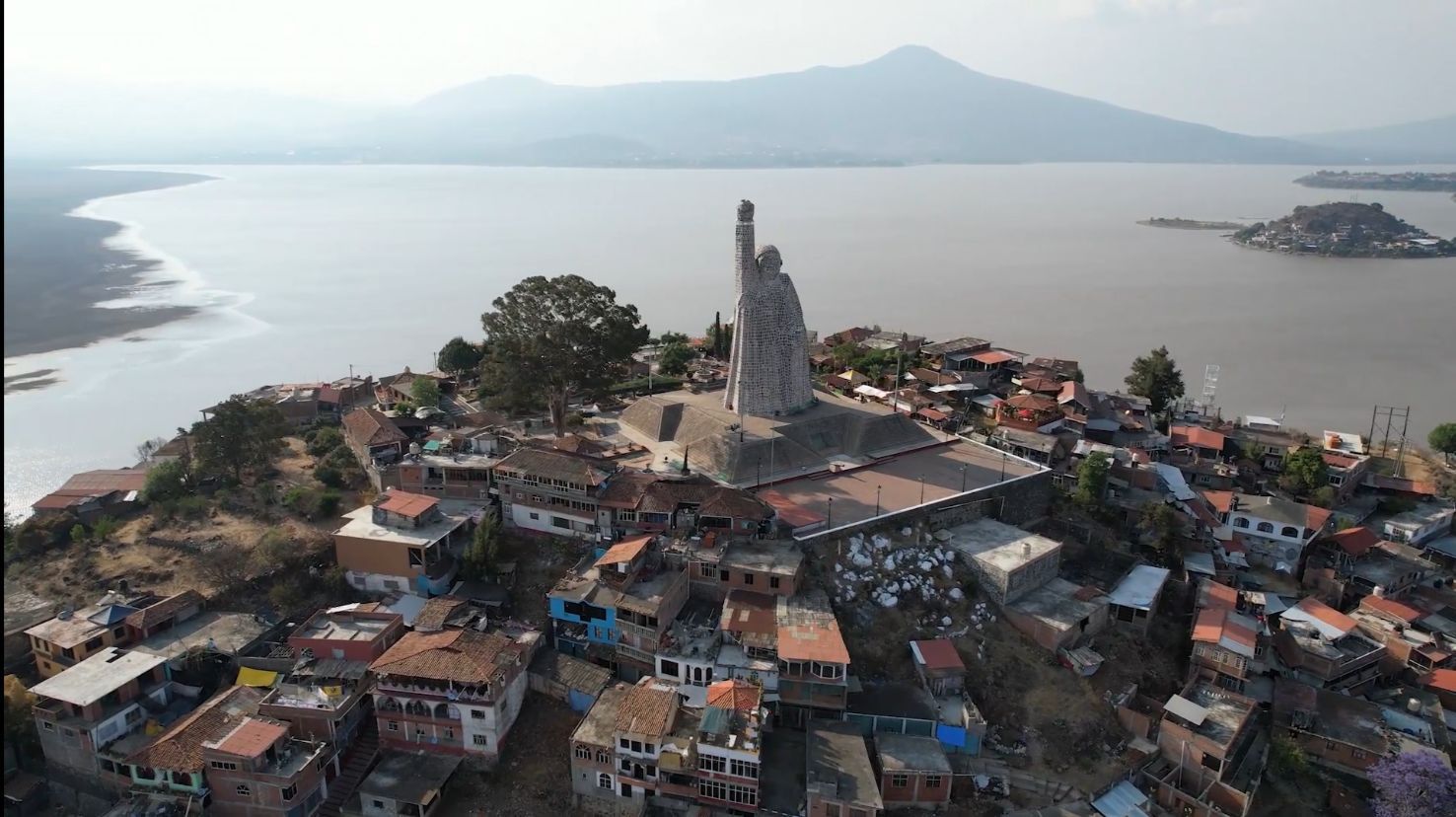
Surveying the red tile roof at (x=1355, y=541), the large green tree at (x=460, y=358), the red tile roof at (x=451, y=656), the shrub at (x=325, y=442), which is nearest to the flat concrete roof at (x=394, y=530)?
the red tile roof at (x=451, y=656)

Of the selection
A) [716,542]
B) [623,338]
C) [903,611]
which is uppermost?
[623,338]

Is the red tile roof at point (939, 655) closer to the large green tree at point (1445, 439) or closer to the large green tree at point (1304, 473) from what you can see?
the large green tree at point (1304, 473)

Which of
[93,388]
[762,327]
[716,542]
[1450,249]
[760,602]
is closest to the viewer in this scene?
[760,602]

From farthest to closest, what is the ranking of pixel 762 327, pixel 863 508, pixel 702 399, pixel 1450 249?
pixel 1450 249 → pixel 702 399 → pixel 762 327 → pixel 863 508

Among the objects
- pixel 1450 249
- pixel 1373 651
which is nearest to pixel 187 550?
pixel 1373 651

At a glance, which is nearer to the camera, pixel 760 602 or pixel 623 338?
pixel 760 602

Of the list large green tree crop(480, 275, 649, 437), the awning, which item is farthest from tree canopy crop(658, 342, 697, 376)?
the awning

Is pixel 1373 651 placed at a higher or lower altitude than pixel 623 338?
lower

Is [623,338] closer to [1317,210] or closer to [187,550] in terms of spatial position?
[187,550]
